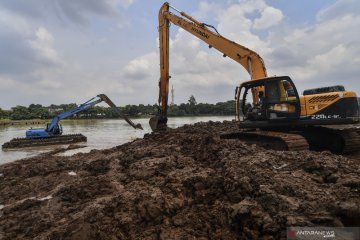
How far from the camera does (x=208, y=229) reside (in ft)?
14.2

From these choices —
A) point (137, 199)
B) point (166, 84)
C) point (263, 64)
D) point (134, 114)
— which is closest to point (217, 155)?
point (137, 199)

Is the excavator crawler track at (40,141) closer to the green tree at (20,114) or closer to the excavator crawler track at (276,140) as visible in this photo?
the excavator crawler track at (276,140)

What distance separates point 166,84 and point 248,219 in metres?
12.0

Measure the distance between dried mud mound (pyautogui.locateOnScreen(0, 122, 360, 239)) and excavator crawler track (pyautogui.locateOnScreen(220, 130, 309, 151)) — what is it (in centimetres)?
124

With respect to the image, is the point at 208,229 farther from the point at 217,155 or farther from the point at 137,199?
the point at 217,155

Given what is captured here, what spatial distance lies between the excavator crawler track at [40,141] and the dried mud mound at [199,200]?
1459cm

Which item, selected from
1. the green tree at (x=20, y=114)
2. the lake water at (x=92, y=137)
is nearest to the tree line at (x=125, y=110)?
the green tree at (x=20, y=114)

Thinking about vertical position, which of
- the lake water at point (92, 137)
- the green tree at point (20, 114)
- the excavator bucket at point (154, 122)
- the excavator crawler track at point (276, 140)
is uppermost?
the green tree at point (20, 114)

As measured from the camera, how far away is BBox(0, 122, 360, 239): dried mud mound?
413 centimetres

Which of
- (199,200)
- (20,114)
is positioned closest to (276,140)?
(199,200)

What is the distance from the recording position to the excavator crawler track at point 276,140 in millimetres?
8711

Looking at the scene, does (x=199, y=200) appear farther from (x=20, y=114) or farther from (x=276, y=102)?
(x=20, y=114)

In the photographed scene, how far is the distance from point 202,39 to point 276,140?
687 cm

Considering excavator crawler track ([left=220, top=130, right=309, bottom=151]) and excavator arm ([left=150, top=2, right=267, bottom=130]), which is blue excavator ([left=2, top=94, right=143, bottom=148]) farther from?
excavator crawler track ([left=220, top=130, right=309, bottom=151])
